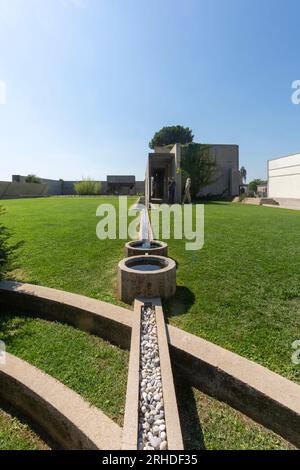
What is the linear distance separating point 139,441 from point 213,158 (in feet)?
74.7

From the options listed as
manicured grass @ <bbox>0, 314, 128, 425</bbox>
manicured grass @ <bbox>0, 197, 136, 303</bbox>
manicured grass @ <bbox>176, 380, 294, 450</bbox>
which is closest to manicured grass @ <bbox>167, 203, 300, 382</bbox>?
manicured grass @ <bbox>176, 380, 294, 450</bbox>

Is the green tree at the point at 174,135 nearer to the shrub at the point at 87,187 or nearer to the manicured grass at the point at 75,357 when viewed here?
the shrub at the point at 87,187

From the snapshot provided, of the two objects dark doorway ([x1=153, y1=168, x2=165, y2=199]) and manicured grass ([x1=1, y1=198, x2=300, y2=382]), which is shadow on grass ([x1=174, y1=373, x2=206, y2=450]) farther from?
dark doorway ([x1=153, y1=168, x2=165, y2=199])

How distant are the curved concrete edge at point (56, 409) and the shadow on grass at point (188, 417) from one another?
550 millimetres

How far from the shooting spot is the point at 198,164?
70.8ft

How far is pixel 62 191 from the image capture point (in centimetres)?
4588

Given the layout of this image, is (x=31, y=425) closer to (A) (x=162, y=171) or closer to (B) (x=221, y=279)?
(B) (x=221, y=279)

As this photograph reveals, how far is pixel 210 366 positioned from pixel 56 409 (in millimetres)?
1249

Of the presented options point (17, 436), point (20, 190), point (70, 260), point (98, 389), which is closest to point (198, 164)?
point (70, 260)

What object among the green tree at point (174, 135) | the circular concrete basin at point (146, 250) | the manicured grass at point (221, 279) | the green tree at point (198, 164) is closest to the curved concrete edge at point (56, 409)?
the manicured grass at point (221, 279)

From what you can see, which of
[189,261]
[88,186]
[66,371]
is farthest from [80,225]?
[88,186]

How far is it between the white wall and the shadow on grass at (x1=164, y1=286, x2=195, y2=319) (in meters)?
23.5

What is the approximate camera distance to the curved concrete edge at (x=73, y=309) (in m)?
2.83

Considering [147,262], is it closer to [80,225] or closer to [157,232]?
[157,232]
